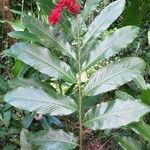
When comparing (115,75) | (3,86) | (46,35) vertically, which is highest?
(46,35)

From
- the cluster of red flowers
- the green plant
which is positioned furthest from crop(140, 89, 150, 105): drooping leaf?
the cluster of red flowers

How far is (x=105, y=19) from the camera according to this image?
1329 millimetres

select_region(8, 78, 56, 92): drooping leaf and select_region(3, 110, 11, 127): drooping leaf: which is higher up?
select_region(8, 78, 56, 92): drooping leaf

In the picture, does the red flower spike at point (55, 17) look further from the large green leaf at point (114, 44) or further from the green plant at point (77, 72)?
the large green leaf at point (114, 44)

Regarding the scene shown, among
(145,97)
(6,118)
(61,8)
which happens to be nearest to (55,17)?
(61,8)

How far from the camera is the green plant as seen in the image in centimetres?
117

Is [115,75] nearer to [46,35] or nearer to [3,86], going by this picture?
[46,35]

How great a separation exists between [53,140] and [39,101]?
0.13 metres

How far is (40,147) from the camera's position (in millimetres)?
1233

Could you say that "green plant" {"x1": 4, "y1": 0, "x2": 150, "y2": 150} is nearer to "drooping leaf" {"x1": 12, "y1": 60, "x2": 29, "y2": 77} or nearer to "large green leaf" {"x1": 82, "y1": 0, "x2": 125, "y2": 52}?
"large green leaf" {"x1": 82, "y1": 0, "x2": 125, "y2": 52}

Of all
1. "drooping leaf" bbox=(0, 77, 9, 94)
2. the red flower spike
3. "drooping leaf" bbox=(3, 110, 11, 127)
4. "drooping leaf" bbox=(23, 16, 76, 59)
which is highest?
the red flower spike

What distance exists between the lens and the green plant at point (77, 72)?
117 cm

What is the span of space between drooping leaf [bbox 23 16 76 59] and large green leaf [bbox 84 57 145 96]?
0.12m

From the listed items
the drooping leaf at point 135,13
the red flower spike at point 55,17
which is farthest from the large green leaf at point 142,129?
the drooping leaf at point 135,13
